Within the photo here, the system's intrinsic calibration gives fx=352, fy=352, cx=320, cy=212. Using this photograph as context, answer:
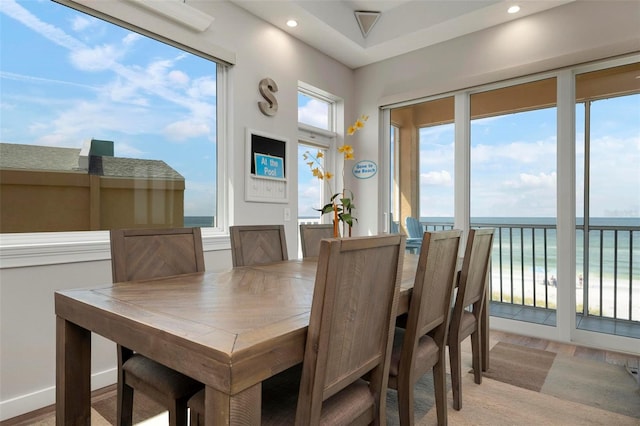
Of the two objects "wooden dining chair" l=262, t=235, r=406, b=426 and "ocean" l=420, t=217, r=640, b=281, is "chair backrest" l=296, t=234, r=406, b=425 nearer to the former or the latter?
"wooden dining chair" l=262, t=235, r=406, b=426

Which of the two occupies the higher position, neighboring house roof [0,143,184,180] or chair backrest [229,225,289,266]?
neighboring house roof [0,143,184,180]

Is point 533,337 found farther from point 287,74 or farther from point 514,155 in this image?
point 287,74

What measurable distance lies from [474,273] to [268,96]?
2.32 meters

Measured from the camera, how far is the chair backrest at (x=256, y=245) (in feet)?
7.10

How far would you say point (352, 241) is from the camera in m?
0.94

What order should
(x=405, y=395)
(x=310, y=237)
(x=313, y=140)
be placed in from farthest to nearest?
(x=313, y=140)
(x=310, y=237)
(x=405, y=395)

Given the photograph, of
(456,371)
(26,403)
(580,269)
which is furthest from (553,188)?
(26,403)

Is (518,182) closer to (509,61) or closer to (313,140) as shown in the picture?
(509,61)

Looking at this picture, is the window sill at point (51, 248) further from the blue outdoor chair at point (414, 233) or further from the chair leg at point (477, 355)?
the blue outdoor chair at point (414, 233)

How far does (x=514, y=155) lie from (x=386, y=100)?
1.46 meters

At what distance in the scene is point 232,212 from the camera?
9.89ft

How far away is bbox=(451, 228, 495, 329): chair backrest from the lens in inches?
74.5

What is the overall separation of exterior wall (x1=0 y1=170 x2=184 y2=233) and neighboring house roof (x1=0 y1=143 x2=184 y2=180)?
0.12ft

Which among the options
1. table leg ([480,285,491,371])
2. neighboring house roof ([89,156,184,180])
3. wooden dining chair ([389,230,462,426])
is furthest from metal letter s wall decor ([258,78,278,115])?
table leg ([480,285,491,371])
